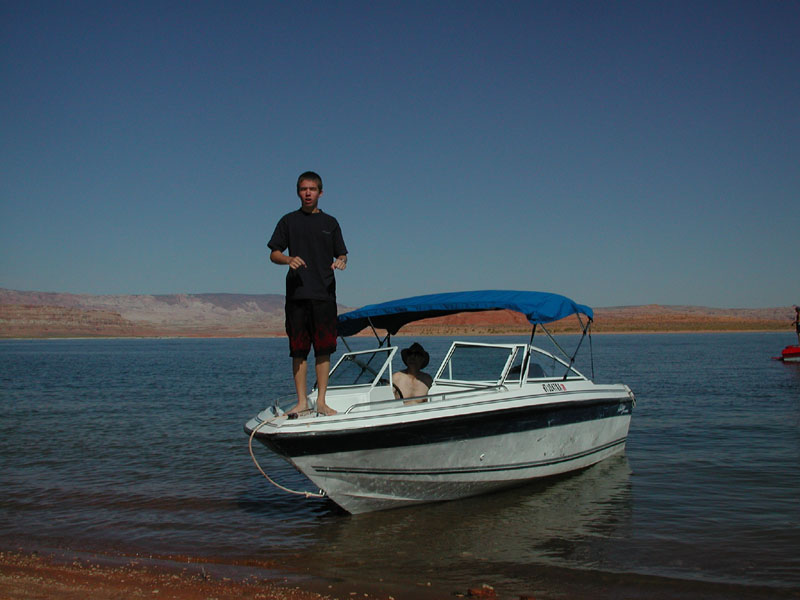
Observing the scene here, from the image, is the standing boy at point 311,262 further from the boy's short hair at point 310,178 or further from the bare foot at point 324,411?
the bare foot at point 324,411

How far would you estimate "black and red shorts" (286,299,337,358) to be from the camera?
6.61m

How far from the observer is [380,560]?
6492 mm

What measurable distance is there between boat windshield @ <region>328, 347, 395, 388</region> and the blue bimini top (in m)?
0.59

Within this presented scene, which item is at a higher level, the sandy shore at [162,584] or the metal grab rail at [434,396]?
the metal grab rail at [434,396]

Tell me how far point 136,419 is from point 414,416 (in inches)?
434

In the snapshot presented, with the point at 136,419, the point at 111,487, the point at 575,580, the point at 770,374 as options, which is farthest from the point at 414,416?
the point at 770,374

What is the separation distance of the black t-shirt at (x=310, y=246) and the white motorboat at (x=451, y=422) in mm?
1379

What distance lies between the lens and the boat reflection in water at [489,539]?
6.13m

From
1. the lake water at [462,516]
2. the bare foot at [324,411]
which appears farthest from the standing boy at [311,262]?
the lake water at [462,516]

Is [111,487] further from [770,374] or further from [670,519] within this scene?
[770,374]

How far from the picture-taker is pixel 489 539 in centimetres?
711

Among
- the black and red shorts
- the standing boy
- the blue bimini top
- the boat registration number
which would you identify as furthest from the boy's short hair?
the boat registration number

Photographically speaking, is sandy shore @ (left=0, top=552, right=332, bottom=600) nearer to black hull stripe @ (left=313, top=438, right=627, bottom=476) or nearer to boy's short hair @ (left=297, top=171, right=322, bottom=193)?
black hull stripe @ (left=313, top=438, right=627, bottom=476)

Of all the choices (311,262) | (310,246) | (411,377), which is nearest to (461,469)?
(411,377)
